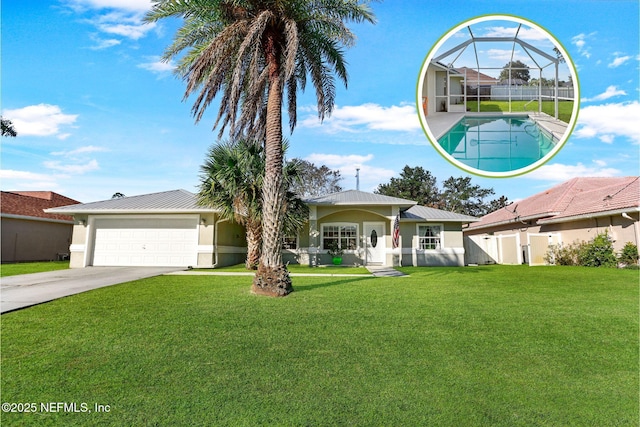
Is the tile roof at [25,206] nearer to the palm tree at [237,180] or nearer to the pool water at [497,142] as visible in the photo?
the palm tree at [237,180]

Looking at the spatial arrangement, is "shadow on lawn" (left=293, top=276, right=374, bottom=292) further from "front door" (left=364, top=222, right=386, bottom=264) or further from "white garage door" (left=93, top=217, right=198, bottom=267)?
"white garage door" (left=93, top=217, right=198, bottom=267)

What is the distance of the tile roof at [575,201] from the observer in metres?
17.4

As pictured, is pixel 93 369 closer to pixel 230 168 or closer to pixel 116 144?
pixel 230 168

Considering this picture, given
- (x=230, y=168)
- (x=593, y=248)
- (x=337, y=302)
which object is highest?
(x=230, y=168)

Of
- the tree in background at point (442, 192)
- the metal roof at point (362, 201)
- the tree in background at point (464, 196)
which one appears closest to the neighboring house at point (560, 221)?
the metal roof at point (362, 201)

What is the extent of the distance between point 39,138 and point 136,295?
9837 millimetres

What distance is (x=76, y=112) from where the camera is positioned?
1359 centimetres

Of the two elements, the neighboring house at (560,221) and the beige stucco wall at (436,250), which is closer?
the neighboring house at (560,221)

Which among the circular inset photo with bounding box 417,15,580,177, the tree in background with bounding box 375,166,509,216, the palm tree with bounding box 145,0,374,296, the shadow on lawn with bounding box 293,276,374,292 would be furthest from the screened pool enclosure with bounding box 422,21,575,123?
the tree in background with bounding box 375,166,509,216

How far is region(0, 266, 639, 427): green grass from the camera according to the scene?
3.67 m

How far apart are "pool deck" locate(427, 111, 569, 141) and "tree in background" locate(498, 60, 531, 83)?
0.80 meters

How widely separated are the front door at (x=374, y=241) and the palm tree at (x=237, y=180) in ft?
20.2

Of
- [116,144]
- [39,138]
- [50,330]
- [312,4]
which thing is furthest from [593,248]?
[39,138]

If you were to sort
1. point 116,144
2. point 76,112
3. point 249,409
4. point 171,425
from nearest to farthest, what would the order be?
1. point 171,425
2. point 249,409
3. point 76,112
4. point 116,144
